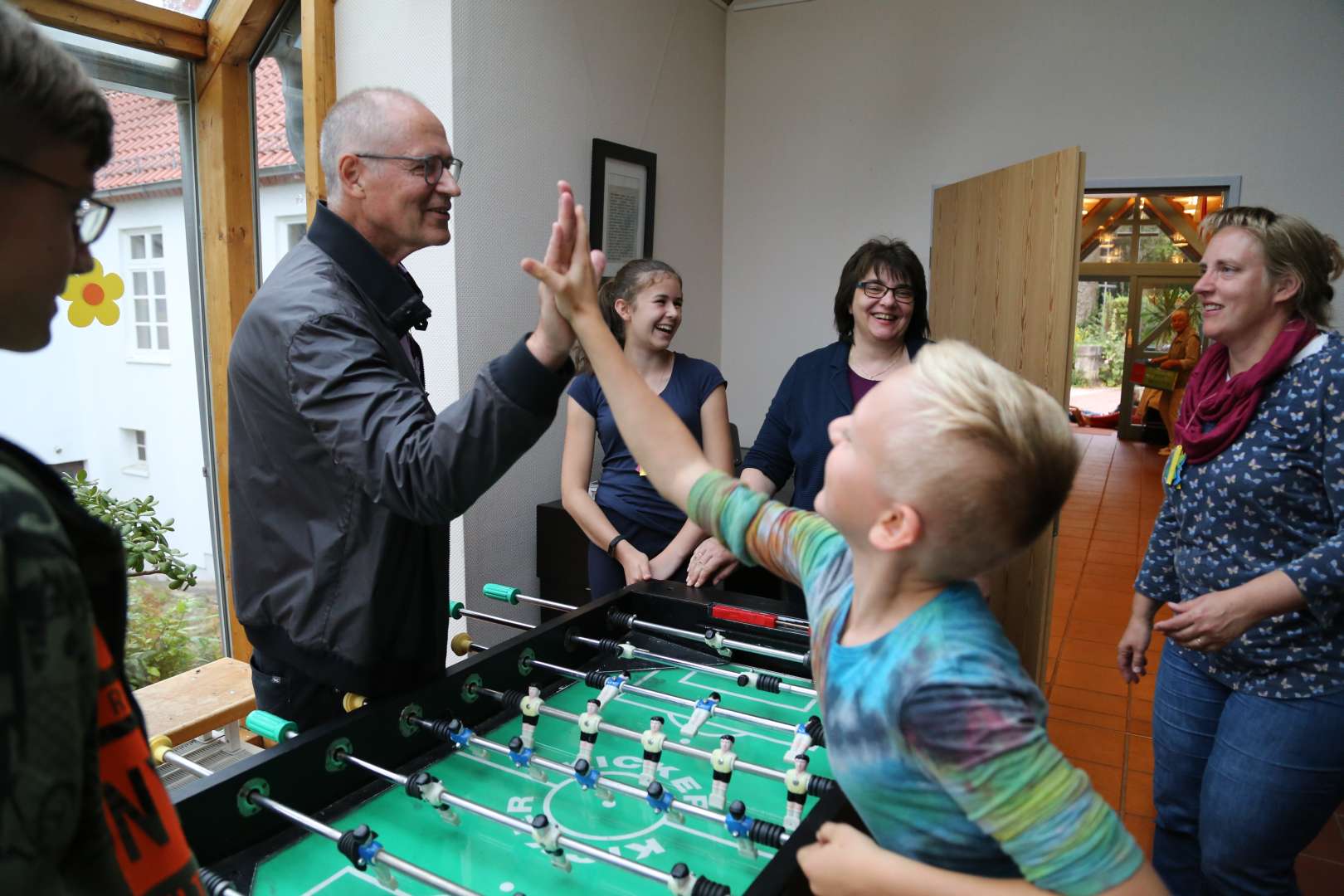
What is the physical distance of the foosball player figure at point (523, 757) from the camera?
1.21 metres

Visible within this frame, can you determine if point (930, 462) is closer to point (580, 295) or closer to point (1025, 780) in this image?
point (1025, 780)

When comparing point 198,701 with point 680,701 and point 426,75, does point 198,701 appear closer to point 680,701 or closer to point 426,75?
point 680,701

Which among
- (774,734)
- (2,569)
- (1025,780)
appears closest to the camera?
(2,569)

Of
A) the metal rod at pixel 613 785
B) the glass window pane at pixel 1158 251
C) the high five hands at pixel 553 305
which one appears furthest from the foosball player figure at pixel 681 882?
the glass window pane at pixel 1158 251

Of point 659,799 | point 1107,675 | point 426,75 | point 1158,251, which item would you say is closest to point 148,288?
point 426,75

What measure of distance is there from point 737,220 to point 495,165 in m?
1.89

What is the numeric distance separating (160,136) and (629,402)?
8.68ft

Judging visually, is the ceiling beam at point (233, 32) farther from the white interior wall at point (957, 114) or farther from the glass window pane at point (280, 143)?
the white interior wall at point (957, 114)

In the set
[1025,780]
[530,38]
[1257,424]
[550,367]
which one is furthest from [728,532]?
[530,38]

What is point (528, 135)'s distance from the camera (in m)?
3.05

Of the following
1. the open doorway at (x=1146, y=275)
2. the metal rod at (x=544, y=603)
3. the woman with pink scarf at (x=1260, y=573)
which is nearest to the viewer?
the woman with pink scarf at (x=1260, y=573)

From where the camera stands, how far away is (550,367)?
3.67 feet

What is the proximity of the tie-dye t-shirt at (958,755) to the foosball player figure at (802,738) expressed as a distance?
373 millimetres

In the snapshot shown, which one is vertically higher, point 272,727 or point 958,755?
point 958,755
